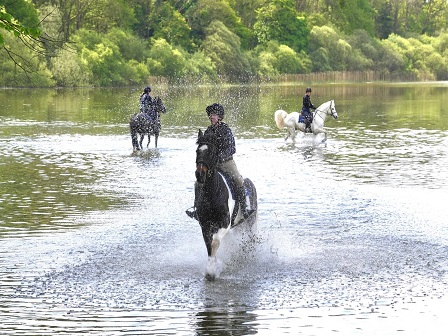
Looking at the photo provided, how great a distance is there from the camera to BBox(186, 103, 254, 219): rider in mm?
10945

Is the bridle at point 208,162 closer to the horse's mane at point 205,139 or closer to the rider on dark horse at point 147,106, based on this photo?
the horse's mane at point 205,139

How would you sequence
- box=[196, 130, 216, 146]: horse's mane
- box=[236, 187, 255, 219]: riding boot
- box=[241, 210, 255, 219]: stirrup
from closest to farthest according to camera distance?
box=[196, 130, 216, 146]: horse's mane, box=[236, 187, 255, 219]: riding boot, box=[241, 210, 255, 219]: stirrup

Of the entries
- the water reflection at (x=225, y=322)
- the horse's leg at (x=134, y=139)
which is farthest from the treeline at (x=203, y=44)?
the water reflection at (x=225, y=322)

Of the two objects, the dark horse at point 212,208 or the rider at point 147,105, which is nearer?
the dark horse at point 212,208

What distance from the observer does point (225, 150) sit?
1123 centimetres

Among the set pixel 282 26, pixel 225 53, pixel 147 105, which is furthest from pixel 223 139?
pixel 282 26

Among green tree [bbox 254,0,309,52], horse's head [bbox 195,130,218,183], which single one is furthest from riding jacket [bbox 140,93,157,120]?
green tree [bbox 254,0,309,52]

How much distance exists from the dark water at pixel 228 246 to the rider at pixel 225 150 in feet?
2.28

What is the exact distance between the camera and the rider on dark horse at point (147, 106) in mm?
26969

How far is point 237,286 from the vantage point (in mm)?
10195

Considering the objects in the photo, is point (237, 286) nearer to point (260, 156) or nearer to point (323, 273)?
point (323, 273)

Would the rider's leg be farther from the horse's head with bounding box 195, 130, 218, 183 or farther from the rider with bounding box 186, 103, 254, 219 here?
the horse's head with bounding box 195, 130, 218, 183

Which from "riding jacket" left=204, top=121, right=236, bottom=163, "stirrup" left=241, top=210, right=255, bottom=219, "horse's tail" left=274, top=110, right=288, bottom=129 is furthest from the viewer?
"horse's tail" left=274, top=110, right=288, bottom=129

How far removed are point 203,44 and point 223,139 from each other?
95499mm
